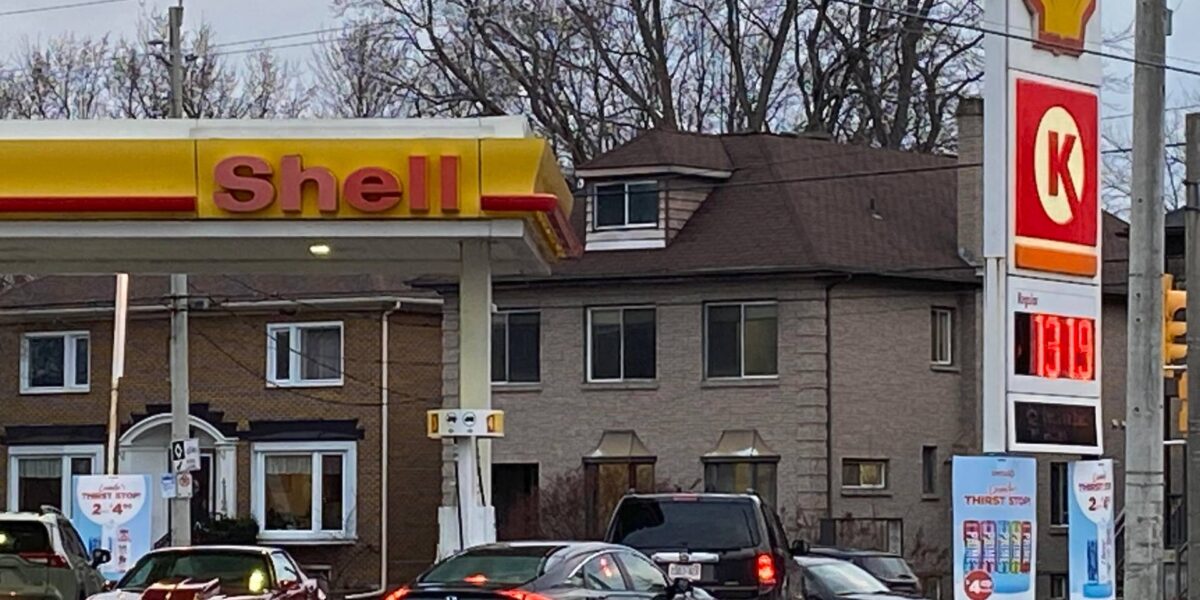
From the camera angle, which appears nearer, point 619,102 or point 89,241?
point 89,241

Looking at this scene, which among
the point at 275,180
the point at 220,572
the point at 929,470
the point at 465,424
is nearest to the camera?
the point at 220,572

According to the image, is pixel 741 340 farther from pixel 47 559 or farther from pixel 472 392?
pixel 47 559

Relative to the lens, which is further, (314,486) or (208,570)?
(314,486)

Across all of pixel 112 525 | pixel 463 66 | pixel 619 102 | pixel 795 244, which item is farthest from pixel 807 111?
pixel 112 525

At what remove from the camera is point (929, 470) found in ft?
A: 150

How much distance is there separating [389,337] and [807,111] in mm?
13146

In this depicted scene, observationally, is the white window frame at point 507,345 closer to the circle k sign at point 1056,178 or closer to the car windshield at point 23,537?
the car windshield at point 23,537

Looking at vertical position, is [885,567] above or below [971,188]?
below

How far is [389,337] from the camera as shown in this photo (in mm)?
49281

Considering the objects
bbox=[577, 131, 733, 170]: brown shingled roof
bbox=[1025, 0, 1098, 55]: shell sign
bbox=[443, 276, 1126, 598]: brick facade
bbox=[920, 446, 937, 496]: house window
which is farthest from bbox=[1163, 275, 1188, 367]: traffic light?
bbox=[577, 131, 733, 170]: brown shingled roof

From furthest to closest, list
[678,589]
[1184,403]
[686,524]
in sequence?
[1184,403] < [686,524] < [678,589]

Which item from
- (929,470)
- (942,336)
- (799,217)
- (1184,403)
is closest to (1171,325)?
(1184,403)

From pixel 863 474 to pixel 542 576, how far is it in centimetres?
2675

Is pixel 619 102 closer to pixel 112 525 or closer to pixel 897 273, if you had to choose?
pixel 897 273
